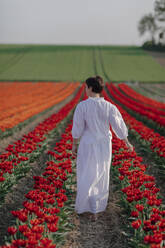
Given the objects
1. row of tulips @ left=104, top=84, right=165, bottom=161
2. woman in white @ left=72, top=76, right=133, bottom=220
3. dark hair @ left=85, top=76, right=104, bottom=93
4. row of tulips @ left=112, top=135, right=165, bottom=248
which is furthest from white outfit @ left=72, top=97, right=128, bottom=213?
row of tulips @ left=104, top=84, right=165, bottom=161

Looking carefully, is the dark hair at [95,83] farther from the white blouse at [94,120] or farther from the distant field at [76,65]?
the distant field at [76,65]

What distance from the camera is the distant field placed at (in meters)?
52.8

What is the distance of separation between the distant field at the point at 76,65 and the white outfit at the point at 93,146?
147 ft

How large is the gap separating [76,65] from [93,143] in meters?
61.2

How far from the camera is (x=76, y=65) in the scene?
6431 cm

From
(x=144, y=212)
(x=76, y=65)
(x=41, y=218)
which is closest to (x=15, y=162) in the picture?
(x=41, y=218)

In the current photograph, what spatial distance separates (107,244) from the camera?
427 centimetres

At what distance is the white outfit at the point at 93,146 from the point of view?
186 inches

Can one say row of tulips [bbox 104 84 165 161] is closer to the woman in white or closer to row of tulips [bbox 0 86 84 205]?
the woman in white

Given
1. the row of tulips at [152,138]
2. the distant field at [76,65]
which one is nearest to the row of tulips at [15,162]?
the row of tulips at [152,138]

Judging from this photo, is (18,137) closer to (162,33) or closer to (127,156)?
(127,156)

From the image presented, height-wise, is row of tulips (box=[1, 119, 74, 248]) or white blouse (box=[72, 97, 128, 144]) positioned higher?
white blouse (box=[72, 97, 128, 144])

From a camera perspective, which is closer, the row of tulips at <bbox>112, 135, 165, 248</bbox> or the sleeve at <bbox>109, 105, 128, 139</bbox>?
the row of tulips at <bbox>112, 135, 165, 248</bbox>

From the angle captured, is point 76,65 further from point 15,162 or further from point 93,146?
point 93,146
